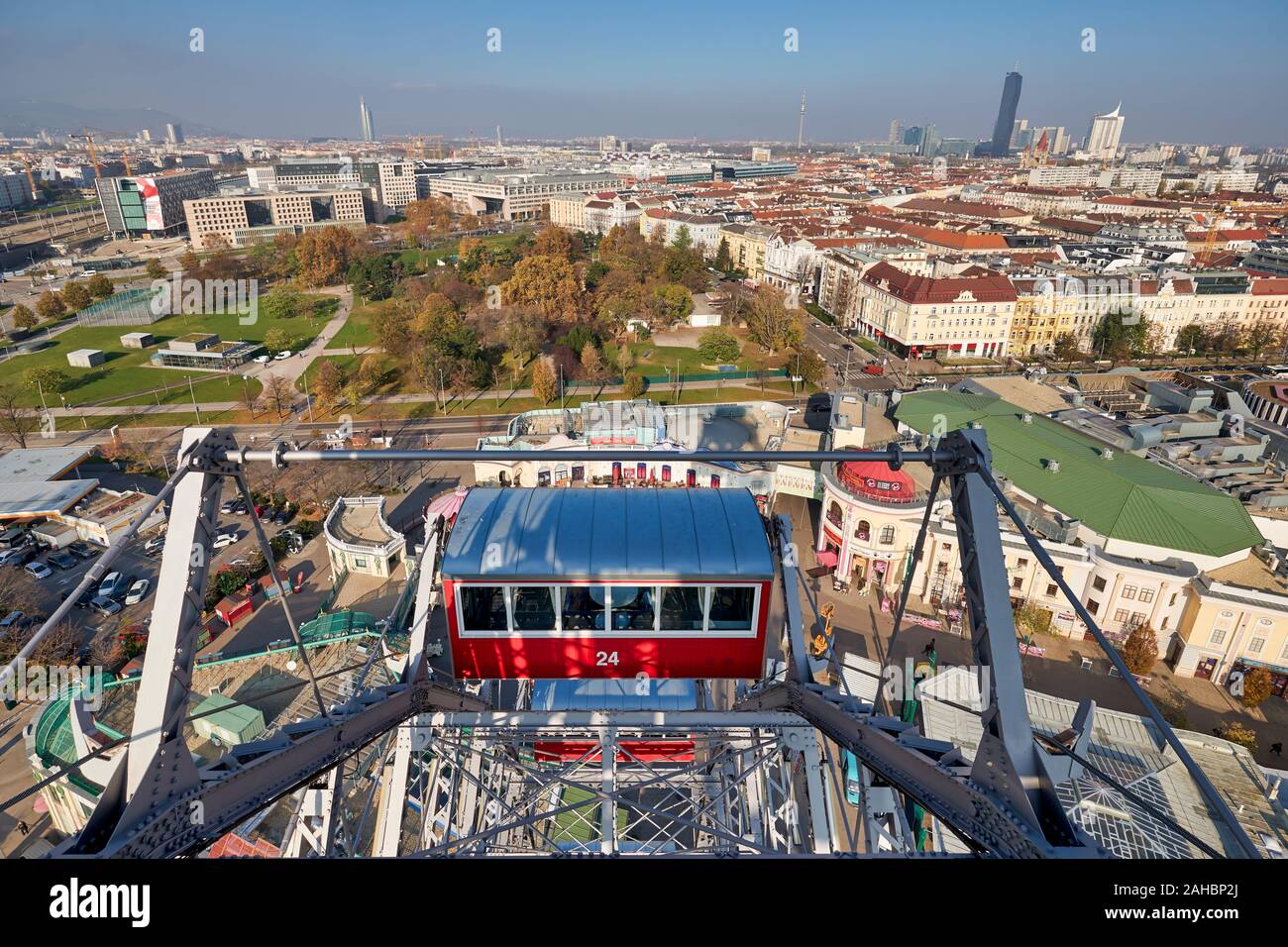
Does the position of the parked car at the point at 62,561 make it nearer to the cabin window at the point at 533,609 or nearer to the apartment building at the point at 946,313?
the cabin window at the point at 533,609

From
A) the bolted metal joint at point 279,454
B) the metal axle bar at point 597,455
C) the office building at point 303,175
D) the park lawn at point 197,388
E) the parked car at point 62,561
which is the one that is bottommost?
the parked car at point 62,561

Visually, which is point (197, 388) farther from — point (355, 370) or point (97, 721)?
point (97, 721)

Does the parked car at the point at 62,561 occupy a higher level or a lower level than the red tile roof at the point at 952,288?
lower


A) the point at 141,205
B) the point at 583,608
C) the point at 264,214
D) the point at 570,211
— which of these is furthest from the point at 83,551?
the point at 141,205

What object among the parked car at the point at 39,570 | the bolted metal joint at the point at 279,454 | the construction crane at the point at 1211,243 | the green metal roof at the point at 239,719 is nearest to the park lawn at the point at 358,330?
the parked car at the point at 39,570

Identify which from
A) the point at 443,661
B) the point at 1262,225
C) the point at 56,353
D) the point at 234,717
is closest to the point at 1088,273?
the point at 1262,225
